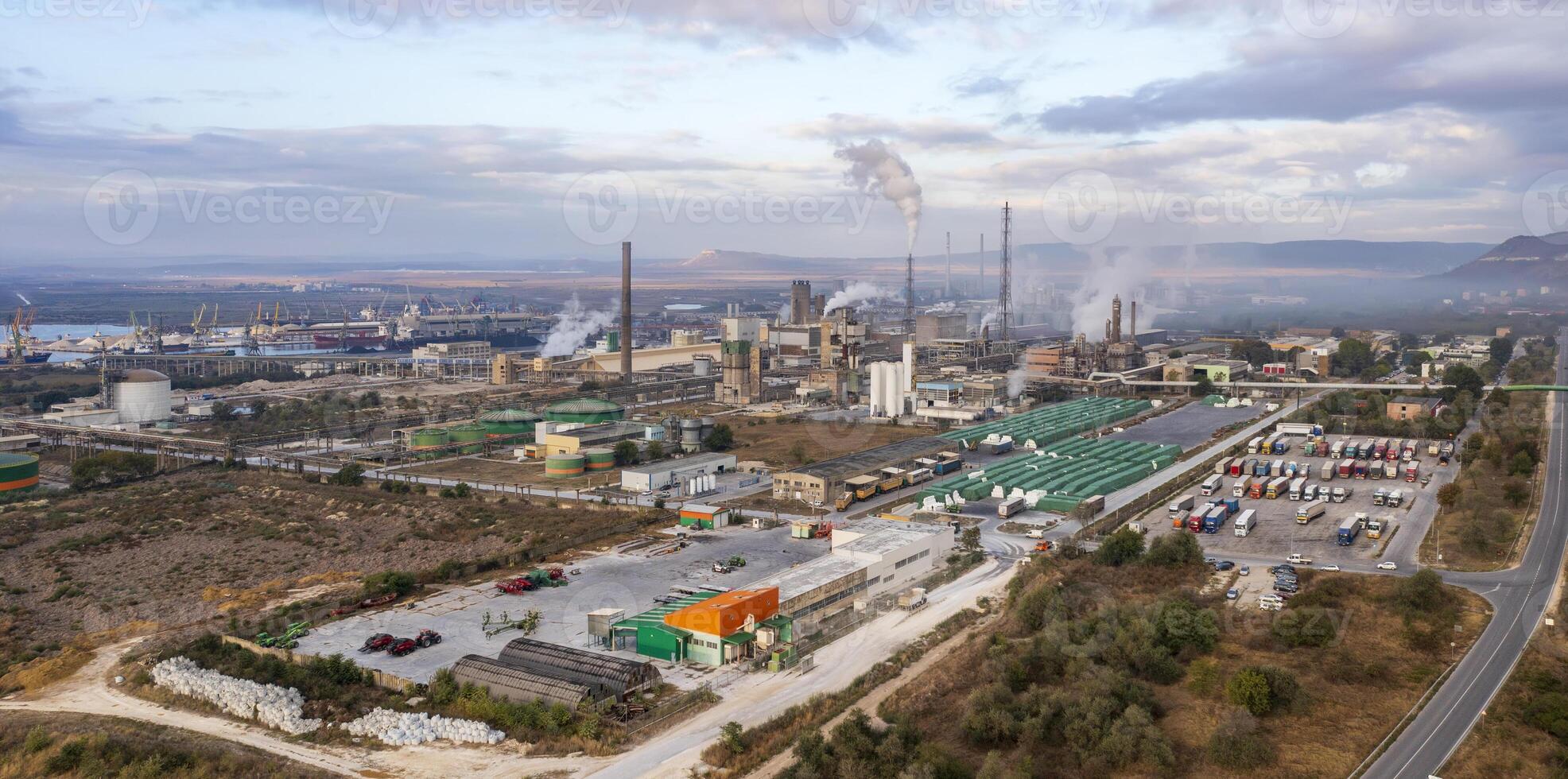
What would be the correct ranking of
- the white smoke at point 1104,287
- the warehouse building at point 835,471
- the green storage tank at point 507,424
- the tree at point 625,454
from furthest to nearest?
the white smoke at point 1104,287
the green storage tank at point 507,424
the tree at point 625,454
the warehouse building at point 835,471

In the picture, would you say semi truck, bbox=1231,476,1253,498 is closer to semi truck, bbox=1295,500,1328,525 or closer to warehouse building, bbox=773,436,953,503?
semi truck, bbox=1295,500,1328,525

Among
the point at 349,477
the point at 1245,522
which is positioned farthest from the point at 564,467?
the point at 1245,522

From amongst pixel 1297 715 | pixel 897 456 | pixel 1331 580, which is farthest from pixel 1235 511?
pixel 1297 715

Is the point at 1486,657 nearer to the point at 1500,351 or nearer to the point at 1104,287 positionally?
the point at 1500,351

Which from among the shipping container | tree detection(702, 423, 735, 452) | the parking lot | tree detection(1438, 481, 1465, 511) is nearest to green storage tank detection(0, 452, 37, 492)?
tree detection(702, 423, 735, 452)

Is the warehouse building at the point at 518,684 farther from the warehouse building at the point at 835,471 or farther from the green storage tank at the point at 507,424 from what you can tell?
the green storage tank at the point at 507,424

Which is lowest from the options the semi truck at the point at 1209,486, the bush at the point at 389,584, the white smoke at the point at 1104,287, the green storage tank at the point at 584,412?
the bush at the point at 389,584

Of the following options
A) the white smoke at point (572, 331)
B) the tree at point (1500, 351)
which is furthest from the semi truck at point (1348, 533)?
the white smoke at point (572, 331)
